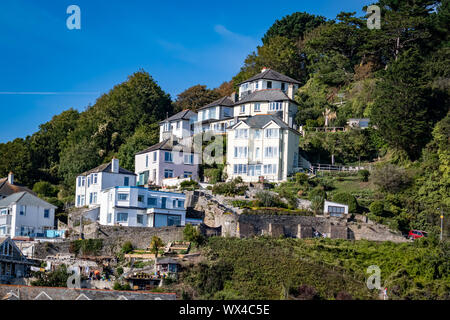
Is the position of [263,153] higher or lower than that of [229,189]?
higher

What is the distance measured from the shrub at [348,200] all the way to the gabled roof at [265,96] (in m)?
22.0

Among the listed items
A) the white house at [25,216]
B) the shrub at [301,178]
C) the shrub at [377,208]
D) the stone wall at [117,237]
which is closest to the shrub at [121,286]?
the stone wall at [117,237]

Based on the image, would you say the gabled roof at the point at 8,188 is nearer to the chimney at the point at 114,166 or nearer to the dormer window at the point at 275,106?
the chimney at the point at 114,166

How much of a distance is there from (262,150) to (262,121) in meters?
3.94

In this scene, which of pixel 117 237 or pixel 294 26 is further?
pixel 294 26

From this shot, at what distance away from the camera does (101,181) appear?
7525cm

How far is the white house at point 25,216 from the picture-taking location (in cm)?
7131

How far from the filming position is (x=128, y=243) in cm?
6194

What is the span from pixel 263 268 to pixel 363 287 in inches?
310

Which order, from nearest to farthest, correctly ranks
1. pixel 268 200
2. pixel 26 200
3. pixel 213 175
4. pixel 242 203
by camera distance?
pixel 242 203 < pixel 268 200 < pixel 26 200 < pixel 213 175

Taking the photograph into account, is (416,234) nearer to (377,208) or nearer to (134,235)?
(377,208)

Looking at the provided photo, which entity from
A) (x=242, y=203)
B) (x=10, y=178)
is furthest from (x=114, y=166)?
(x=242, y=203)

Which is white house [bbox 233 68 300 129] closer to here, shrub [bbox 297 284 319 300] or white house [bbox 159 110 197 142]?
white house [bbox 159 110 197 142]
